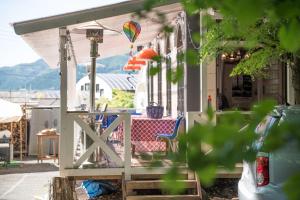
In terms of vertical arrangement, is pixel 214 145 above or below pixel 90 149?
above

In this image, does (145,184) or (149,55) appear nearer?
(149,55)

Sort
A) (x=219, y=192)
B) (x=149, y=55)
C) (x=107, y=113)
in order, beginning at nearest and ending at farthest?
(x=149, y=55)
(x=107, y=113)
(x=219, y=192)

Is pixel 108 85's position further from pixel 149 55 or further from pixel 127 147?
pixel 149 55

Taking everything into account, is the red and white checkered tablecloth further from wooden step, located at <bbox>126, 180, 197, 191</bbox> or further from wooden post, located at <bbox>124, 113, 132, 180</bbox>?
wooden step, located at <bbox>126, 180, 197, 191</bbox>

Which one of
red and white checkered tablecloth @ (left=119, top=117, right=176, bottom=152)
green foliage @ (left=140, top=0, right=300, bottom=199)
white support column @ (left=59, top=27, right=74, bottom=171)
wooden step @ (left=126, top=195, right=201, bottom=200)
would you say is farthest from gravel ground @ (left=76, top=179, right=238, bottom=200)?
green foliage @ (left=140, top=0, right=300, bottom=199)

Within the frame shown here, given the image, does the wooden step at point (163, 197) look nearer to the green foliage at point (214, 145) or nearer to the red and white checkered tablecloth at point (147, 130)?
the red and white checkered tablecloth at point (147, 130)

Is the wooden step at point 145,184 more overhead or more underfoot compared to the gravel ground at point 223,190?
more overhead

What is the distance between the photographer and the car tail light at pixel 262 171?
4.57 metres

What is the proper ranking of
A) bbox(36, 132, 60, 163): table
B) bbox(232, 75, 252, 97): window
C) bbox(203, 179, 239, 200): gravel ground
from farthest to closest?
bbox(36, 132, 60, 163): table → bbox(232, 75, 252, 97): window → bbox(203, 179, 239, 200): gravel ground

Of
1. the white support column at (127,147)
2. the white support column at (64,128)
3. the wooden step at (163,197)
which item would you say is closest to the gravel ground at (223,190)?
the wooden step at (163,197)

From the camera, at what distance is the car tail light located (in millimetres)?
4570

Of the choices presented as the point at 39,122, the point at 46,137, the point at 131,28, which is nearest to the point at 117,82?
the point at 39,122

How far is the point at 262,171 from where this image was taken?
462cm

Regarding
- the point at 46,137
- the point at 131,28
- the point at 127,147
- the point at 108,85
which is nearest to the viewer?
the point at 127,147
